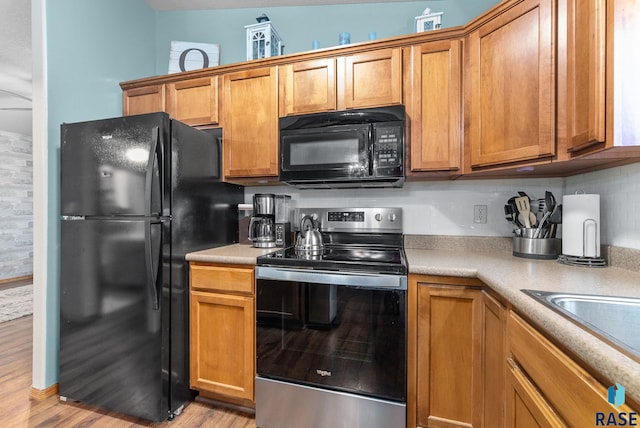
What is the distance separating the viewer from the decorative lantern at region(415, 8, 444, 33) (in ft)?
6.20

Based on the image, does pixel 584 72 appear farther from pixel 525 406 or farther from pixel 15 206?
pixel 15 206

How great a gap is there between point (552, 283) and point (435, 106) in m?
1.10

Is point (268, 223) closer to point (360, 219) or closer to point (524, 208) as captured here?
point (360, 219)

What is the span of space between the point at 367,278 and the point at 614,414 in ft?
3.02

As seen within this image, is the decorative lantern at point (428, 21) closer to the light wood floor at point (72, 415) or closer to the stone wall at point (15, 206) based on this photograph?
the light wood floor at point (72, 415)

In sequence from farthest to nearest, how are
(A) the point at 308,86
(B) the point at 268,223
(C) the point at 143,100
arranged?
1. (C) the point at 143,100
2. (B) the point at 268,223
3. (A) the point at 308,86

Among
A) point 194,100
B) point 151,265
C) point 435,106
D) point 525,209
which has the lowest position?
point 151,265

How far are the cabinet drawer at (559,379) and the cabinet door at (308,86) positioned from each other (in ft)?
5.07

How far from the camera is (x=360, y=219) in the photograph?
202 centimetres

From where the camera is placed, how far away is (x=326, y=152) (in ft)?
5.80

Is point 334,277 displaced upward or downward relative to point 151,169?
downward

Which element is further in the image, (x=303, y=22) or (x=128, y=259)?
(x=303, y=22)

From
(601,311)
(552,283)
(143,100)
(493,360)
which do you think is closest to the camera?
(601,311)

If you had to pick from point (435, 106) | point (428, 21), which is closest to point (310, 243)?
point (435, 106)
